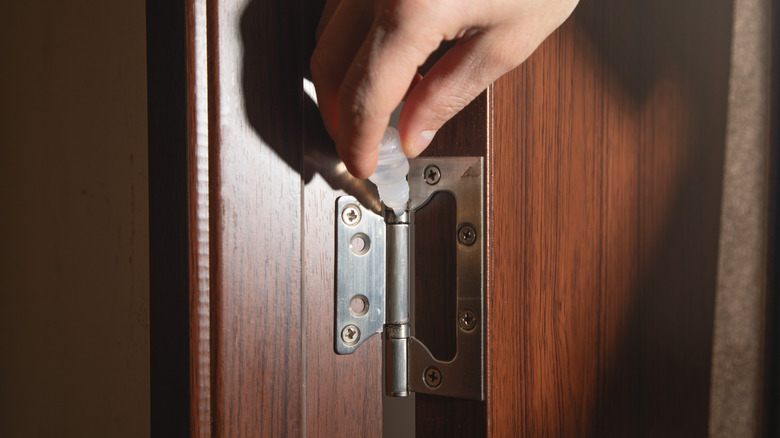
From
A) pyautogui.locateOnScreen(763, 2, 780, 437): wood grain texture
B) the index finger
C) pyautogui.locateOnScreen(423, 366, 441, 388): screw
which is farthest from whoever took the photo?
pyautogui.locateOnScreen(763, 2, 780, 437): wood grain texture

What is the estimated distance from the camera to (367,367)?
364mm

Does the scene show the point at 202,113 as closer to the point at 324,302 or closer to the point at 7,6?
the point at 324,302

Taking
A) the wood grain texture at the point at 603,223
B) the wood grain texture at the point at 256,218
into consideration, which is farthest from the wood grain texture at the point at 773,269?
the wood grain texture at the point at 256,218

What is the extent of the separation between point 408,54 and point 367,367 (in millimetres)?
214

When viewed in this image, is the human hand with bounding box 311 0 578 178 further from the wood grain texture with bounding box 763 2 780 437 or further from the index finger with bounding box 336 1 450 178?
the wood grain texture with bounding box 763 2 780 437

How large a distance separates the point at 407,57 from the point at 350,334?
0.61 feet

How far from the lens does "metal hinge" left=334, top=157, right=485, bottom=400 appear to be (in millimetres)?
350

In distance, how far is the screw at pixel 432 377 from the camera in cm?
36

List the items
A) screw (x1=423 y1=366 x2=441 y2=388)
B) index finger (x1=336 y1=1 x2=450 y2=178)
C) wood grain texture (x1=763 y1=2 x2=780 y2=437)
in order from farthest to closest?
wood grain texture (x1=763 y1=2 x2=780 y2=437) → screw (x1=423 y1=366 x2=441 y2=388) → index finger (x1=336 y1=1 x2=450 y2=178)

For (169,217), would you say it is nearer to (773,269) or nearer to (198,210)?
(198,210)

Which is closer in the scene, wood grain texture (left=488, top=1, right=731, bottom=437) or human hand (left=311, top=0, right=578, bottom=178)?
human hand (left=311, top=0, right=578, bottom=178)

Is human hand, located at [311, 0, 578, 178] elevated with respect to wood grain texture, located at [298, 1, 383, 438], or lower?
elevated

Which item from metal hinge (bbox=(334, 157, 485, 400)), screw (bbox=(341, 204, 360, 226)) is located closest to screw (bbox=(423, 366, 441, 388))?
metal hinge (bbox=(334, 157, 485, 400))

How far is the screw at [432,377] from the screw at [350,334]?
6 centimetres
